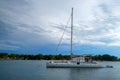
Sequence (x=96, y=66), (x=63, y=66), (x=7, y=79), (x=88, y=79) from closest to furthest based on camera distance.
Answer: (x=7, y=79) < (x=88, y=79) < (x=63, y=66) < (x=96, y=66)

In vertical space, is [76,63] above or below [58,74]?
above

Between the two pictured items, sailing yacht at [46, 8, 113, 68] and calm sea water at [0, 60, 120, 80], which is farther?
sailing yacht at [46, 8, 113, 68]

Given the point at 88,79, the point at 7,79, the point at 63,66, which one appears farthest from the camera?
the point at 63,66

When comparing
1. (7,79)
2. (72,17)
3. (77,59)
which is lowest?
(7,79)

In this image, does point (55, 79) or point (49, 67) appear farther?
point (49, 67)

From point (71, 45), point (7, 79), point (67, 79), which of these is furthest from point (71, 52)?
point (7, 79)

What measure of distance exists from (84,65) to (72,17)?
671 inches

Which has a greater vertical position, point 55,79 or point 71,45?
point 71,45

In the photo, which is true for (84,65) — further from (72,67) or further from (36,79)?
(36,79)

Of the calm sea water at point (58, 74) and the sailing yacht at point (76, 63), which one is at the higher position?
the sailing yacht at point (76, 63)

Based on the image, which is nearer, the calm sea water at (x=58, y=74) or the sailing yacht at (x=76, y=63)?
the calm sea water at (x=58, y=74)

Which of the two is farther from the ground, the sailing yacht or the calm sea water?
the sailing yacht

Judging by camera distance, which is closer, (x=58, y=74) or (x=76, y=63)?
(x=58, y=74)

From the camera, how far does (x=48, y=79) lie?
46.3 meters
